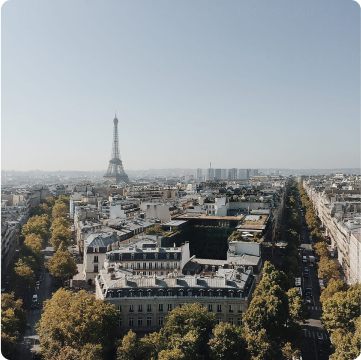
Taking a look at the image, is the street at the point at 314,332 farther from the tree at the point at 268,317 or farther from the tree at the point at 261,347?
the tree at the point at 261,347

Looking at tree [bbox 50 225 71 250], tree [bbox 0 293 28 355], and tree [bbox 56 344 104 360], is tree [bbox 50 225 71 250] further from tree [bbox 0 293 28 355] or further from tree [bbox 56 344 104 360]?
tree [bbox 56 344 104 360]

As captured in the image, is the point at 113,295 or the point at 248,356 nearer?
the point at 248,356

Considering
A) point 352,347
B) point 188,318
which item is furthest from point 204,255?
point 352,347

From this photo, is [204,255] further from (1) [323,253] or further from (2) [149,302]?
(2) [149,302]

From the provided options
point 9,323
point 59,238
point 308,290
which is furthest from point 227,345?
point 59,238

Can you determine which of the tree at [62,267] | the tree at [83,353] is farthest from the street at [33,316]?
the tree at [83,353]
